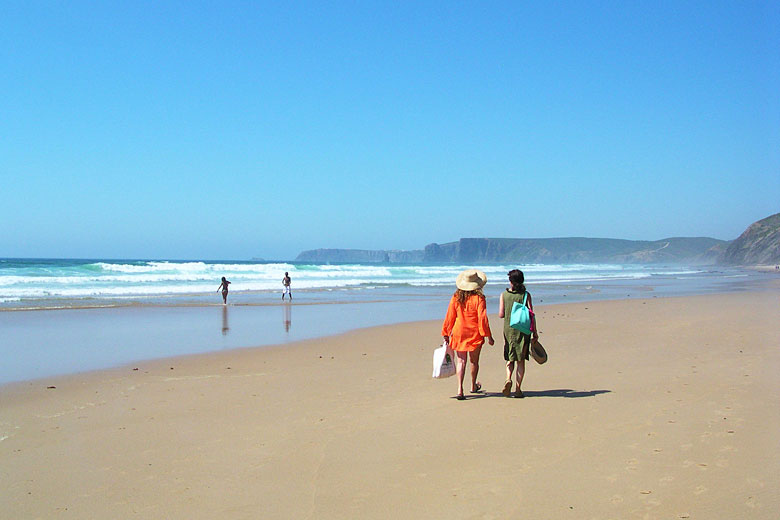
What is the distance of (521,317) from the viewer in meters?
6.81

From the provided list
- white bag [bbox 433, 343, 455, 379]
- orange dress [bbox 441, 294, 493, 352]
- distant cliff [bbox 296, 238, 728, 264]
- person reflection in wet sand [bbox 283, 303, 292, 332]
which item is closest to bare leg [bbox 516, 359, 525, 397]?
orange dress [bbox 441, 294, 493, 352]

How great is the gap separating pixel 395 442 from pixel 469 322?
7.14 ft

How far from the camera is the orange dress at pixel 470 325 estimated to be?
6961 mm

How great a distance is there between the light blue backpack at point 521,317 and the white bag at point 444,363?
31.9 inches

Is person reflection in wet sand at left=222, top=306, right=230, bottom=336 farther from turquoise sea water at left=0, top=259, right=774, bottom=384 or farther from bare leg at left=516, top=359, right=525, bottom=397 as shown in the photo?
bare leg at left=516, top=359, right=525, bottom=397

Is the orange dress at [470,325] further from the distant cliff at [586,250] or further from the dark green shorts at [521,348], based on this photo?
the distant cliff at [586,250]

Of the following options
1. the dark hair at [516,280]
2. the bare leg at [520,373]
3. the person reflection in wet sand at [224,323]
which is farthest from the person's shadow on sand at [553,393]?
the person reflection in wet sand at [224,323]

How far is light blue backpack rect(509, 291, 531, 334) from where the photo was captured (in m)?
6.80

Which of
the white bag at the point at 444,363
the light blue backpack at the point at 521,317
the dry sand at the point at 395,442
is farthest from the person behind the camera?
the white bag at the point at 444,363

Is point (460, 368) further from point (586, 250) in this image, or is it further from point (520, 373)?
point (586, 250)

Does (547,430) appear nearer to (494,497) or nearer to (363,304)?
(494,497)

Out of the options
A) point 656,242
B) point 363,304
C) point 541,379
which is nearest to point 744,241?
point 656,242

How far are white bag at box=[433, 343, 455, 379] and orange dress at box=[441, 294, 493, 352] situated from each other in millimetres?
98

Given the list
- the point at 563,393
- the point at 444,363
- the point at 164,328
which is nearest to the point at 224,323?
the point at 164,328
